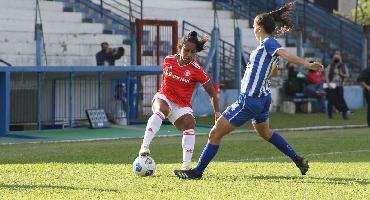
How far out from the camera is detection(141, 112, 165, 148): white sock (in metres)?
12.7

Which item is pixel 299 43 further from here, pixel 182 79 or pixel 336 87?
pixel 182 79

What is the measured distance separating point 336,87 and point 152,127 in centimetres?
1800

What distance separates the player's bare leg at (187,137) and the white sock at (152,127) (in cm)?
34

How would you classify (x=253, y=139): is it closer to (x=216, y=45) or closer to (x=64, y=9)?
(x=216, y=45)

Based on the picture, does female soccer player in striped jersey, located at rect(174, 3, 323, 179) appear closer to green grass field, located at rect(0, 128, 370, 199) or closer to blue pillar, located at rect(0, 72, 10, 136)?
green grass field, located at rect(0, 128, 370, 199)

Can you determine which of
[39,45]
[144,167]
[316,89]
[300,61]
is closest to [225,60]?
[316,89]

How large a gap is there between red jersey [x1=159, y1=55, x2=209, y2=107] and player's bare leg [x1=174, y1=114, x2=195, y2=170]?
8.4 inches

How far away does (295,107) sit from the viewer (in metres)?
33.2

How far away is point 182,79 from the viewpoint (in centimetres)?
1322

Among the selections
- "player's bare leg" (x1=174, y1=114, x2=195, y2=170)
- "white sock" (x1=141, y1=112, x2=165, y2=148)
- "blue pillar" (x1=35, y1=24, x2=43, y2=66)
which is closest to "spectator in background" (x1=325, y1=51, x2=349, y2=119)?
"blue pillar" (x1=35, y1=24, x2=43, y2=66)

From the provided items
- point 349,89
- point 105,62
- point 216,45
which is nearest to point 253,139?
point 105,62

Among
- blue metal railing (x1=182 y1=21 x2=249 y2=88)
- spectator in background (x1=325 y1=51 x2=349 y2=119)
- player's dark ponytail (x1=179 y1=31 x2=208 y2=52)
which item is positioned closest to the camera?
player's dark ponytail (x1=179 y1=31 x2=208 y2=52)

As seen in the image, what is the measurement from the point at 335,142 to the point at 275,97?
14.0 m

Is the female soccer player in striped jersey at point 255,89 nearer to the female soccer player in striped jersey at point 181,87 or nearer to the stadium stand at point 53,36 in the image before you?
the female soccer player in striped jersey at point 181,87
